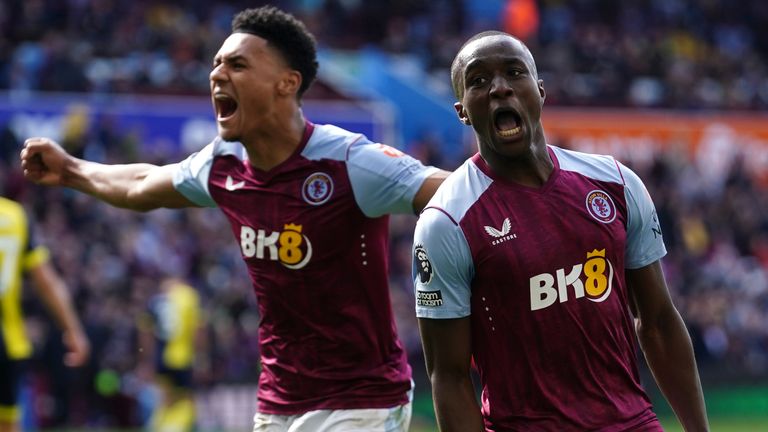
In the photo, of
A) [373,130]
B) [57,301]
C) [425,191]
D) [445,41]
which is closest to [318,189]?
[425,191]

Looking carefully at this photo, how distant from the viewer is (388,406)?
5.63 meters

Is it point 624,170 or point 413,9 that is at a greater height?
point 413,9

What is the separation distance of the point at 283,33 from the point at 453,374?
7.38ft

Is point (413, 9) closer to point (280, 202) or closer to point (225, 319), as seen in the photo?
A: point (225, 319)

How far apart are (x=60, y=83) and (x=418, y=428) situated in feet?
21.8

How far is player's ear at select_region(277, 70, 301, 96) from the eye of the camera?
19.0 feet

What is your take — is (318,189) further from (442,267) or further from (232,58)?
(442,267)

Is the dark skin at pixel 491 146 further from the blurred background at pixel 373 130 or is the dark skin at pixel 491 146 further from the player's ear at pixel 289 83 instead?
the blurred background at pixel 373 130

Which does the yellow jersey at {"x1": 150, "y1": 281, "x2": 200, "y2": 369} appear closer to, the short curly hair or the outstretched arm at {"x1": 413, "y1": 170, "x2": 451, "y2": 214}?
the short curly hair

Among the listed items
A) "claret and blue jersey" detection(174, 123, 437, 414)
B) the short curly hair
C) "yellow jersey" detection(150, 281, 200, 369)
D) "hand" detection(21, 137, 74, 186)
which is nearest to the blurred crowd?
"yellow jersey" detection(150, 281, 200, 369)

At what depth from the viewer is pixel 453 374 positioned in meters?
4.21

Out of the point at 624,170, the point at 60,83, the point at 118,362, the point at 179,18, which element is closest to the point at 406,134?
the point at 179,18

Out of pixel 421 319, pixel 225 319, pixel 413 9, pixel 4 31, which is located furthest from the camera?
pixel 413 9

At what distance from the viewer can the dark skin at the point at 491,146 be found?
13.6 feet
